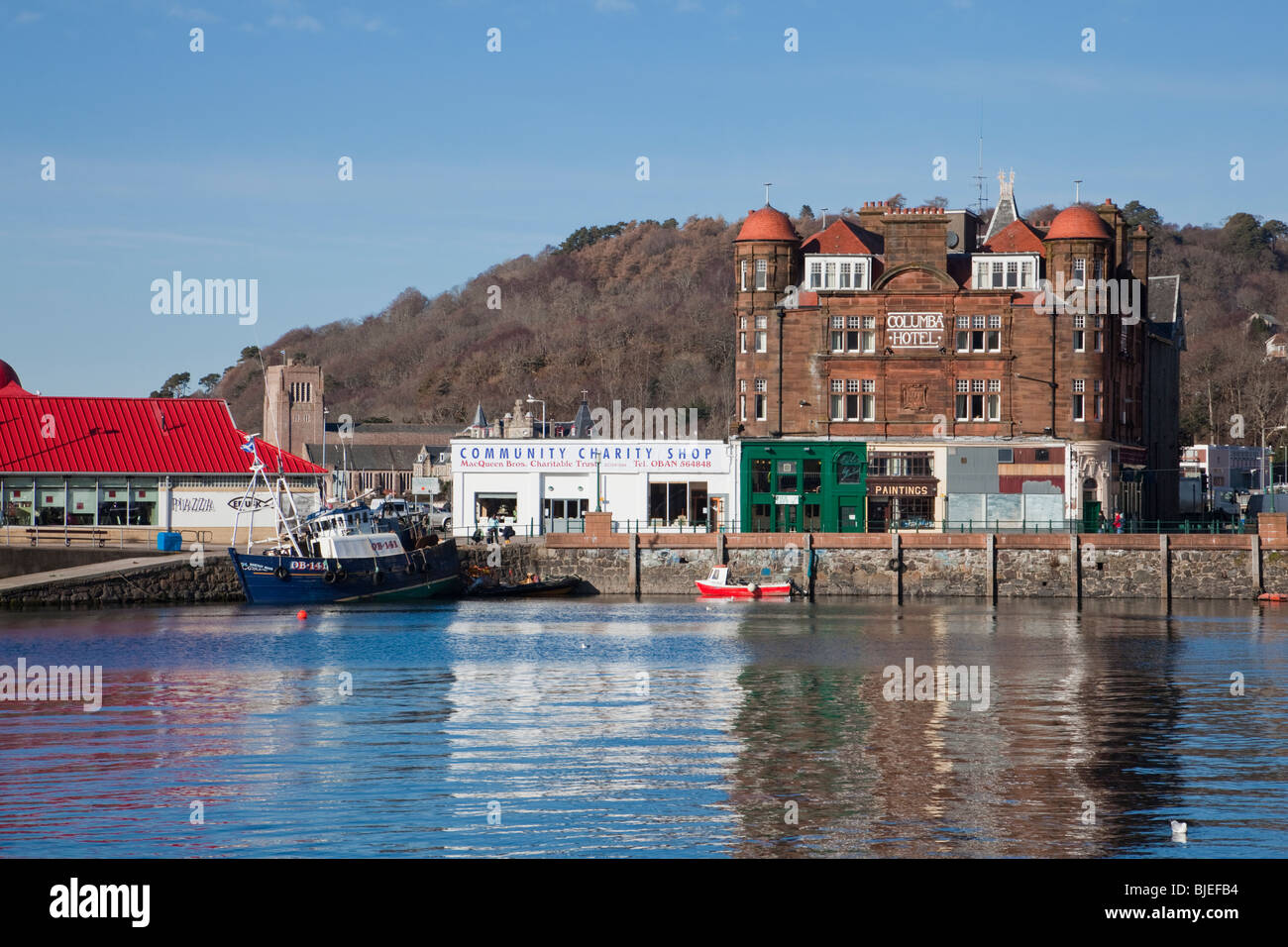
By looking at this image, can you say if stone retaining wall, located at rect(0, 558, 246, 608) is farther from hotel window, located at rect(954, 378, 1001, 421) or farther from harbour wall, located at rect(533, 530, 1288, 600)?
hotel window, located at rect(954, 378, 1001, 421)

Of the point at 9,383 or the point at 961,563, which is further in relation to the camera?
the point at 9,383

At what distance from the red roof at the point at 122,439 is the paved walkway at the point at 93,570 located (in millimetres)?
6417

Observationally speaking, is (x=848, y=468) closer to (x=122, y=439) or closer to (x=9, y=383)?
(x=122, y=439)

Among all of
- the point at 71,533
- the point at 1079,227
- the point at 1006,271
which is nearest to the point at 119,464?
the point at 71,533

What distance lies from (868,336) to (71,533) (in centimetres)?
4348

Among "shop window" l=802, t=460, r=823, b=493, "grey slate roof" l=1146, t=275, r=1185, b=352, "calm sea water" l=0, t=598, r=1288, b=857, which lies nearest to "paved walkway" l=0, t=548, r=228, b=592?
"calm sea water" l=0, t=598, r=1288, b=857

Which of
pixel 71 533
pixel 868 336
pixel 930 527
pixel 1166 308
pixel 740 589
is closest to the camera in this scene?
pixel 740 589

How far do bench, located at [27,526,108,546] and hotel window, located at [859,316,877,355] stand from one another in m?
41.5

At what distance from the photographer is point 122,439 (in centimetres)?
7575

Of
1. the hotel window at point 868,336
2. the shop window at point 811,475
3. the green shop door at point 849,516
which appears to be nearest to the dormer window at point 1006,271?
the hotel window at point 868,336

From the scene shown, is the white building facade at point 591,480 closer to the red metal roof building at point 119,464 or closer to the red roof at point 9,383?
the red metal roof building at point 119,464
